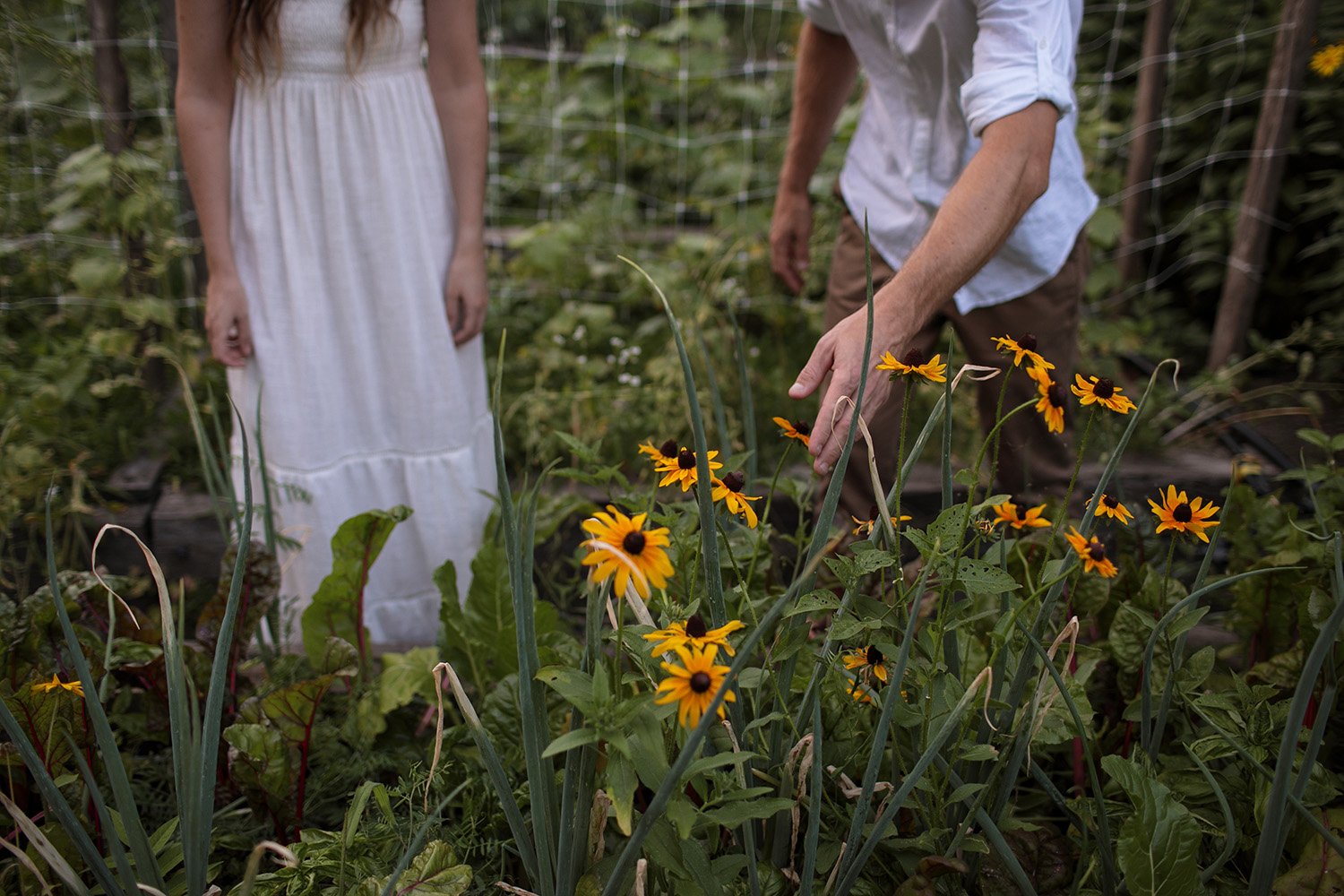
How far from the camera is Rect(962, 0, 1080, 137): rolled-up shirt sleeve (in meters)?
1.27

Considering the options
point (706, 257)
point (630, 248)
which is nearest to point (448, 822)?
point (706, 257)

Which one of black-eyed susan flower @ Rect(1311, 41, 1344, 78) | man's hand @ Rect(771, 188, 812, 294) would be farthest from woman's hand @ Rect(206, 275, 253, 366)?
black-eyed susan flower @ Rect(1311, 41, 1344, 78)

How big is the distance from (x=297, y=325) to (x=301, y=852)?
1.02m

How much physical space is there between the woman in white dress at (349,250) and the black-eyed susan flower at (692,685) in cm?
106

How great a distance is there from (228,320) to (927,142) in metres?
1.20

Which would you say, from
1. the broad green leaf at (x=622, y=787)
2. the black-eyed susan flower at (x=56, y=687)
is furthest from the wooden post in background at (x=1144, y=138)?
the black-eyed susan flower at (x=56, y=687)

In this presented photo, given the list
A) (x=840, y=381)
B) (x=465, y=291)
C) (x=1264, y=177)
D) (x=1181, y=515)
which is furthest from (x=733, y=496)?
(x=1264, y=177)

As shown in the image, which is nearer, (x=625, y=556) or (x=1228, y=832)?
(x=625, y=556)

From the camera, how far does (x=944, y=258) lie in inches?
45.8

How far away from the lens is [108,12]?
8.35ft

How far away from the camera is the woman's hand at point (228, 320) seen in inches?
67.4

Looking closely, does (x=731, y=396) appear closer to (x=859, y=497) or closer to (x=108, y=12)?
(x=859, y=497)

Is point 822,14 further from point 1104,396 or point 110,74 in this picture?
point 110,74

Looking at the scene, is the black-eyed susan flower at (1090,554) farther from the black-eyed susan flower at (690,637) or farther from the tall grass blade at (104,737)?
the tall grass blade at (104,737)
